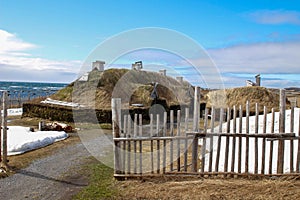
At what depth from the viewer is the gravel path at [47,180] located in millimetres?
6141

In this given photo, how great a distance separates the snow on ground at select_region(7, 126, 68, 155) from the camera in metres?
10.2

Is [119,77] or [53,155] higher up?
[119,77]

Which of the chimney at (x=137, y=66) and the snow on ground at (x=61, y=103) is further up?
the chimney at (x=137, y=66)

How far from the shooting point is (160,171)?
6.80m

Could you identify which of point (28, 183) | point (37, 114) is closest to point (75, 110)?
point (37, 114)

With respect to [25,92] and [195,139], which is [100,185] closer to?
[195,139]

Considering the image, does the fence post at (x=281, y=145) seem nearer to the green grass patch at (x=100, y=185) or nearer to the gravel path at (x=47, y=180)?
the green grass patch at (x=100, y=185)

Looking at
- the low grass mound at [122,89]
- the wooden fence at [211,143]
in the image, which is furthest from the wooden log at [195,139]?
the low grass mound at [122,89]

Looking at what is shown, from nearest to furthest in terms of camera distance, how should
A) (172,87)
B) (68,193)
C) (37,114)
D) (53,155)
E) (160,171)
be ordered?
(68,193) < (160,171) < (53,155) < (37,114) < (172,87)

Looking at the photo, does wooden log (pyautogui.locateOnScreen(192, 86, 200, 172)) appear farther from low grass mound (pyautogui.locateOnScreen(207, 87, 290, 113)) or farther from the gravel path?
low grass mound (pyautogui.locateOnScreen(207, 87, 290, 113))

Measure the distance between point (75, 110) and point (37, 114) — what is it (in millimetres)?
3549

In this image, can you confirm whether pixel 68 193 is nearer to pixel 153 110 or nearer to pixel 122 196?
pixel 122 196

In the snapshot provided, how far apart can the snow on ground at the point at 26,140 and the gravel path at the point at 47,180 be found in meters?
1.34

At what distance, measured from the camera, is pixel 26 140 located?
1116 cm
